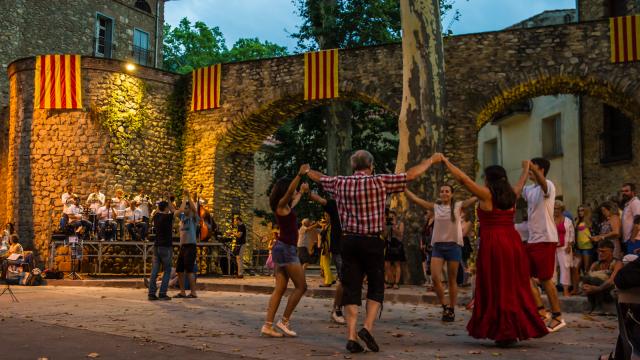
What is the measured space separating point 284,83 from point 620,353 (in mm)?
15969

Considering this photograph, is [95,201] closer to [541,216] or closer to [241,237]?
[241,237]

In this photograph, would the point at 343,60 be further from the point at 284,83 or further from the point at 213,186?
the point at 213,186

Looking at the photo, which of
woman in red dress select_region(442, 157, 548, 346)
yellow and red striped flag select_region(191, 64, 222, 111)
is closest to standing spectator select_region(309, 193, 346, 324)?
woman in red dress select_region(442, 157, 548, 346)

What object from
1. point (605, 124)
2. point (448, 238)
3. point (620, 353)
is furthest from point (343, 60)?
point (620, 353)

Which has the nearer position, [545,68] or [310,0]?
[545,68]

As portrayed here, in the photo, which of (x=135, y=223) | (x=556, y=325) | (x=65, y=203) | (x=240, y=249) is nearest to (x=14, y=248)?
(x=65, y=203)

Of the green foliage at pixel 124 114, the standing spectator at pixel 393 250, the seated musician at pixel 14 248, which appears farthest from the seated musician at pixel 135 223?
the standing spectator at pixel 393 250

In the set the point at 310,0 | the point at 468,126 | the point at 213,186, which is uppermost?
the point at 310,0

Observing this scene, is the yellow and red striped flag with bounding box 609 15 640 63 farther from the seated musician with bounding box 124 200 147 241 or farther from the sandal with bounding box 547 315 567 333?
the seated musician with bounding box 124 200 147 241

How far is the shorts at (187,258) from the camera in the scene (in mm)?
10758

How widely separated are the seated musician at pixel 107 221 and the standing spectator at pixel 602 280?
1242 centimetres

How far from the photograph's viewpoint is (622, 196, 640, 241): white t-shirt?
9.67 meters

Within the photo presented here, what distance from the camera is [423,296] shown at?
1078 cm

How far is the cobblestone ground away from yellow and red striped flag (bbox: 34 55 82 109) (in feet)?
34.2
